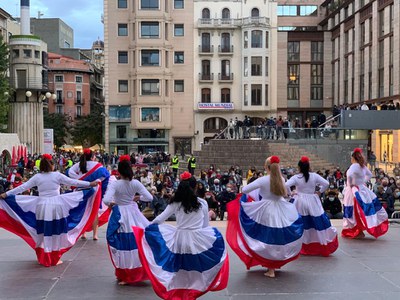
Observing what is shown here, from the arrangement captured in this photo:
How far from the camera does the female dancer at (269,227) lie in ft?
26.7

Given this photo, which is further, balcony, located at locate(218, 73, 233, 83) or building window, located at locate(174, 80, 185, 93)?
balcony, located at locate(218, 73, 233, 83)

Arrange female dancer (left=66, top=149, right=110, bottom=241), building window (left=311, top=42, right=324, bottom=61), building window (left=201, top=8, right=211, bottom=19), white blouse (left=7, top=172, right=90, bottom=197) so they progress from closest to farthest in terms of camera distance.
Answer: white blouse (left=7, top=172, right=90, bottom=197)
female dancer (left=66, top=149, right=110, bottom=241)
building window (left=201, top=8, right=211, bottom=19)
building window (left=311, top=42, right=324, bottom=61)

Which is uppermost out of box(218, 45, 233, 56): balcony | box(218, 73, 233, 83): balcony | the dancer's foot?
box(218, 45, 233, 56): balcony

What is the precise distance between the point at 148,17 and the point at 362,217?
153 ft

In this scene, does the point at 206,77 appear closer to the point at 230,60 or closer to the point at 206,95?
the point at 206,95

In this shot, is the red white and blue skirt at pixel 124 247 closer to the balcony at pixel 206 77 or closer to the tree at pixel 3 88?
the tree at pixel 3 88

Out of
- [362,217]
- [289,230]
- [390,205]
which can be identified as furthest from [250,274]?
[390,205]

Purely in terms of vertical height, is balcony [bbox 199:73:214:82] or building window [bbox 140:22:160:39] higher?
building window [bbox 140:22:160:39]

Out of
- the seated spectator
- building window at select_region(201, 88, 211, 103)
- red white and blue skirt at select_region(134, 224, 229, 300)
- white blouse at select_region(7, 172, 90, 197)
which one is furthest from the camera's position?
building window at select_region(201, 88, 211, 103)

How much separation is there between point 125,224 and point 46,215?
176 centimetres

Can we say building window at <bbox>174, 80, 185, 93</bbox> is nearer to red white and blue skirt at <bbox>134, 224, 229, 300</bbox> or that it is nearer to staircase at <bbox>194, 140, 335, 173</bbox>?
staircase at <bbox>194, 140, 335, 173</bbox>

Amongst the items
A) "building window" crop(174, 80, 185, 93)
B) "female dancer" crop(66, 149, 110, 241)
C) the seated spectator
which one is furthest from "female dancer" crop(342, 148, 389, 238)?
"building window" crop(174, 80, 185, 93)

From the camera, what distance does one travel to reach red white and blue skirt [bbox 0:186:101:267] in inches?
354

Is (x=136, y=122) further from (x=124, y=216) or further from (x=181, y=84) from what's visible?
(x=124, y=216)
